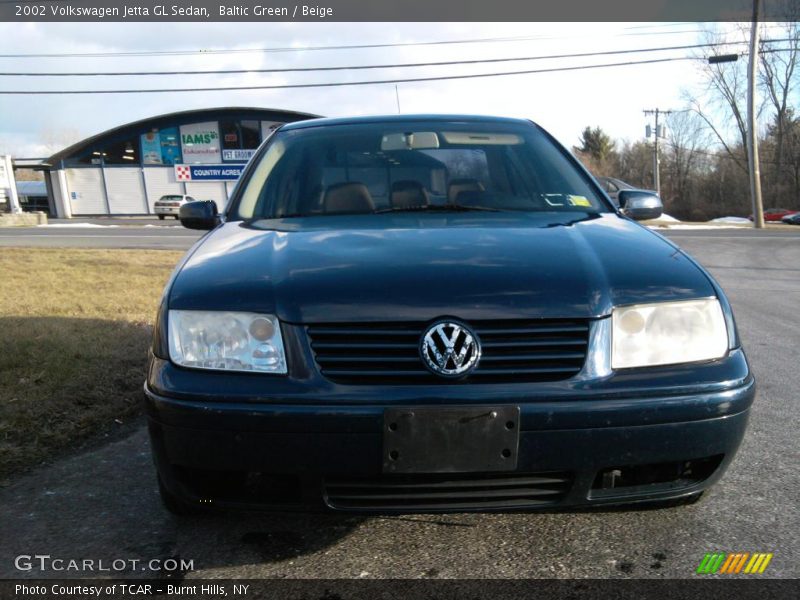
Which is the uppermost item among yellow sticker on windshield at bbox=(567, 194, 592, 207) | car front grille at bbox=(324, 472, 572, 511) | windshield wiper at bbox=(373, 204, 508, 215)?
windshield wiper at bbox=(373, 204, 508, 215)

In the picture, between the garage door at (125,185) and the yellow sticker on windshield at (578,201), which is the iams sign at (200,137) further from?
the yellow sticker on windshield at (578,201)

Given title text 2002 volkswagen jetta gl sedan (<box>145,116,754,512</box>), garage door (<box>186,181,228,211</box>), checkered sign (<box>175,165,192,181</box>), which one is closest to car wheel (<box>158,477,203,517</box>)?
title text 2002 volkswagen jetta gl sedan (<box>145,116,754,512</box>)

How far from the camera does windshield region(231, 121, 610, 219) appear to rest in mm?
2924

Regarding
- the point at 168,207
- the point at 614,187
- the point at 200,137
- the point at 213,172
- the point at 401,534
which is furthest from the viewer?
the point at 213,172

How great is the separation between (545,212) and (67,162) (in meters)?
49.8

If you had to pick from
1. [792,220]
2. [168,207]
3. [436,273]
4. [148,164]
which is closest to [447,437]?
[436,273]

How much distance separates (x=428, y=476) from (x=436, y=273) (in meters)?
0.60

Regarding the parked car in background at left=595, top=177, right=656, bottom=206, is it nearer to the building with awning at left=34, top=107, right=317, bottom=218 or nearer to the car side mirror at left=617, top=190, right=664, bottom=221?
the car side mirror at left=617, top=190, right=664, bottom=221

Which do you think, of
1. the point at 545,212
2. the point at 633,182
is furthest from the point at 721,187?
the point at 545,212

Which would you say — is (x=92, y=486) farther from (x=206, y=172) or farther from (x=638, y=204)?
(x=206, y=172)

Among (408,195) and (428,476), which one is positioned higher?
(408,195)

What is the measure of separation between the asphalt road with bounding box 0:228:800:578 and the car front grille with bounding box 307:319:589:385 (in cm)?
47

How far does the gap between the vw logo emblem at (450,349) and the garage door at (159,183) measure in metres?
46.9

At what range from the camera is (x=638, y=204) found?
3.40 meters
